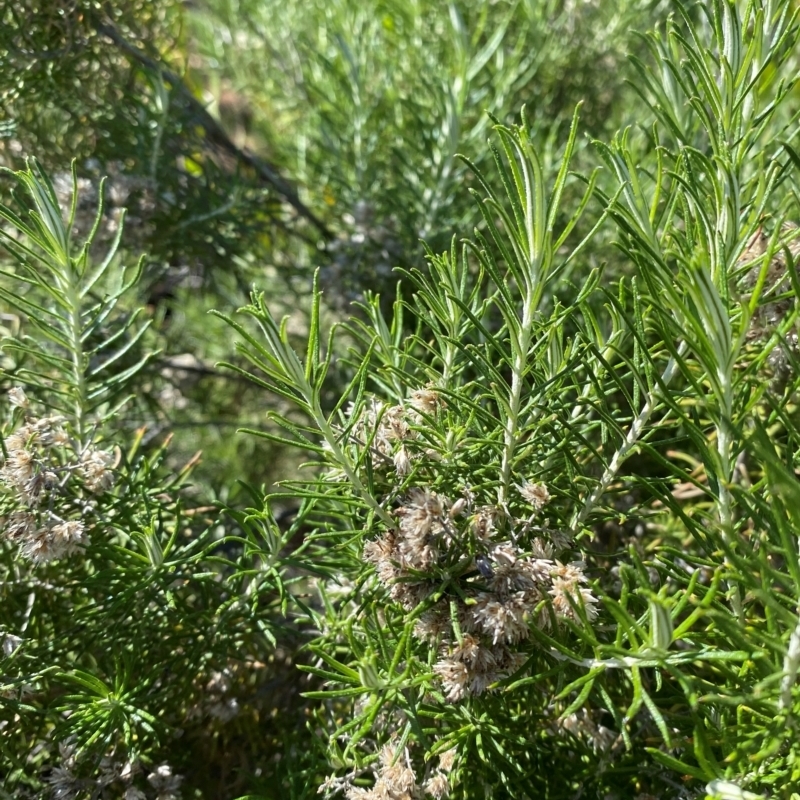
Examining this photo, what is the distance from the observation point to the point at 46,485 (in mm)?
616

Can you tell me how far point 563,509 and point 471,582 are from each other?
0.57ft

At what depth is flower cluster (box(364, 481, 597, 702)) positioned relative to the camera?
492 millimetres

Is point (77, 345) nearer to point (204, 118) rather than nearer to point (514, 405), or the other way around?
point (514, 405)

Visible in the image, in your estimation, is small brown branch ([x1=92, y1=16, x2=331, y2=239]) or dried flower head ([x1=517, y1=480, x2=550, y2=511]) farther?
small brown branch ([x1=92, y1=16, x2=331, y2=239])

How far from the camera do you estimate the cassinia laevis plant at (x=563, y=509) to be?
450 mm

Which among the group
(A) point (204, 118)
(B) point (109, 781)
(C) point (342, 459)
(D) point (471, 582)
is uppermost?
(A) point (204, 118)

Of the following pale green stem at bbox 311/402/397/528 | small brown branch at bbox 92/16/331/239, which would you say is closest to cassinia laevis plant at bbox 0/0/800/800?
pale green stem at bbox 311/402/397/528

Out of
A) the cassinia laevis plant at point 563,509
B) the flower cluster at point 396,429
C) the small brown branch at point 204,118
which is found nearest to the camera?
the cassinia laevis plant at point 563,509

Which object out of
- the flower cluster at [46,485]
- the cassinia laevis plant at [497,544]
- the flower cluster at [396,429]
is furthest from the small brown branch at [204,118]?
the flower cluster at [396,429]

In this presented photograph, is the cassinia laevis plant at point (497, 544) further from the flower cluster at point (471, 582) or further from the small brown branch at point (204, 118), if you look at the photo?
the small brown branch at point (204, 118)

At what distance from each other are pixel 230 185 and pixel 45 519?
638mm

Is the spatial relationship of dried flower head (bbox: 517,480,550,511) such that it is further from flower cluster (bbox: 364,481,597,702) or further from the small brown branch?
the small brown branch

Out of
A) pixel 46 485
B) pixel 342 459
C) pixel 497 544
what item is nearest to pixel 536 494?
pixel 497 544

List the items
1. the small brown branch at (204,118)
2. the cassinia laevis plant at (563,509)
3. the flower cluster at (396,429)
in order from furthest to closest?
the small brown branch at (204,118), the flower cluster at (396,429), the cassinia laevis plant at (563,509)
